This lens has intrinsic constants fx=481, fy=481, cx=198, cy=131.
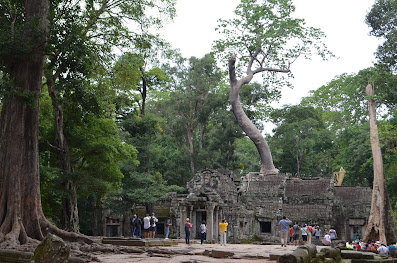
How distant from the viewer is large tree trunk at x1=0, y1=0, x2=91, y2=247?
12.8 m

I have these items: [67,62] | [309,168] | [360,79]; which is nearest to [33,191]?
[67,62]

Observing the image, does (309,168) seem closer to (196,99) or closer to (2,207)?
(196,99)

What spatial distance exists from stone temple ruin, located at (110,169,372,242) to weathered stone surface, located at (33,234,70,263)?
19.5m

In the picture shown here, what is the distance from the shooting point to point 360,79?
29.5m

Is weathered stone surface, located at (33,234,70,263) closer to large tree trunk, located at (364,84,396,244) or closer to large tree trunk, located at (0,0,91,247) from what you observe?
large tree trunk, located at (0,0,91,247)

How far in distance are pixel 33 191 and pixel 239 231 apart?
16985 millimetres

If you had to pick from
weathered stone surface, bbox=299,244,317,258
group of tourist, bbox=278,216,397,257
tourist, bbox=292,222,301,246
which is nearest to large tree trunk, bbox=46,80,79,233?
group of tourist, bbox=278,216,397,257

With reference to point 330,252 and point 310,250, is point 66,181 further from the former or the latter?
point 310,250

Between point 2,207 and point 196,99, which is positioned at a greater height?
point 196,99

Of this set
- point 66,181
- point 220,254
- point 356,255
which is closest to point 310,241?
point 356,255

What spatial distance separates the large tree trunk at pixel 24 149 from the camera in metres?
12.8

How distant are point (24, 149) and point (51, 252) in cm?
754

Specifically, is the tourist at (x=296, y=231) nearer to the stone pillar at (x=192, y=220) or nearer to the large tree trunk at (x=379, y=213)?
the large tree trunk at (x=379, y=213)

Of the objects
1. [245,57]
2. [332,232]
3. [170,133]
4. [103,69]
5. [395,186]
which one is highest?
[245,57]
